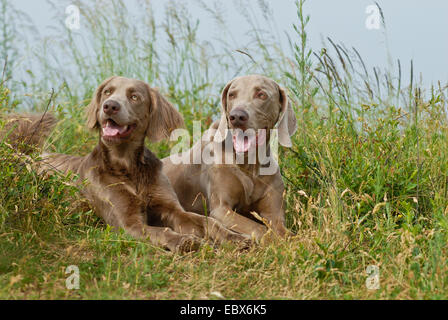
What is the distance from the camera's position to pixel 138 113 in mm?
4320

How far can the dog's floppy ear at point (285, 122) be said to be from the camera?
444 cm

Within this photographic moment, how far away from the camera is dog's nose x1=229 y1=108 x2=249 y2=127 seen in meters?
4.15

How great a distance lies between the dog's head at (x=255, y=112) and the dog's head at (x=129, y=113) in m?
0.45

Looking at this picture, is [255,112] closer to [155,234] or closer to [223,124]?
[223,124]

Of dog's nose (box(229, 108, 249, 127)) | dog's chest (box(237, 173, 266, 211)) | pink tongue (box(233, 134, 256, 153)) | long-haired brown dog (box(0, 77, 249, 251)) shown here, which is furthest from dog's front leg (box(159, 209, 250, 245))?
dog's nose (box(229, 108, 249, 127))

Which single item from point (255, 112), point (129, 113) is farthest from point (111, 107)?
point (255, 112)

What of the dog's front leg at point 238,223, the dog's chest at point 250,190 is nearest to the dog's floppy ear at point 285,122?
the dog's chest at point 250,190

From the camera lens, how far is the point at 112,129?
423 centimetres

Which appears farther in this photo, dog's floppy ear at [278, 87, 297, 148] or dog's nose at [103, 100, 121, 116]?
dog's floppy ear at [278, 87, 297, 148]

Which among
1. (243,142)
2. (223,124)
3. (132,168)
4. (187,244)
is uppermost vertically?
(223,124)

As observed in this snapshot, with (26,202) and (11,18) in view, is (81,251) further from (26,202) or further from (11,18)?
(11,18)

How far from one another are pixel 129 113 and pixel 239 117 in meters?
0.80

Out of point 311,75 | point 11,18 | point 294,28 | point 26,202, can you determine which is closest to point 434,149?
point 311,75

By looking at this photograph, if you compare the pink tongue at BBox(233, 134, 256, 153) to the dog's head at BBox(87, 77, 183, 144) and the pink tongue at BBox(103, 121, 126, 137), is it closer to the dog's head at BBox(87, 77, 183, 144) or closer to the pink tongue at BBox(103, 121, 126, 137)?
the dog's head at BBox(87, 77, 183, 144)
